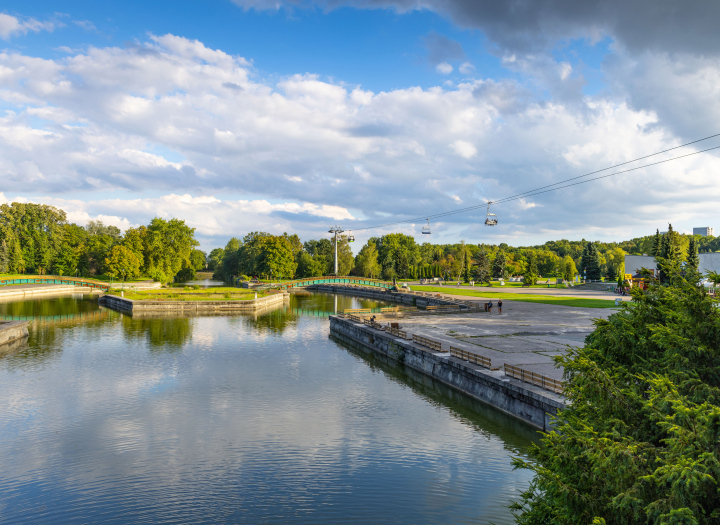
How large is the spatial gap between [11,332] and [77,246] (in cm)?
9269

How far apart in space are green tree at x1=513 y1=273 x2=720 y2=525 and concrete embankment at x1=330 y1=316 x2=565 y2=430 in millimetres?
3354

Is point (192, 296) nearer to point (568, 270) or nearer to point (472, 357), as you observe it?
point (472, 357)

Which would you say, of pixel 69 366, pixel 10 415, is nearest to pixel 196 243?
pixel 69 366

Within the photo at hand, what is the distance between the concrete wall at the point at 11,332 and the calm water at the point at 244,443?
4256mm

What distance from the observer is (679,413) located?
6273 millimetres

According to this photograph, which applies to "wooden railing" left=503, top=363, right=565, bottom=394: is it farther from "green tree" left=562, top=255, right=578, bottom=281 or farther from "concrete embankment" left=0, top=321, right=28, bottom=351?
"green tree" left=562, top=255, right=578, bottom=281

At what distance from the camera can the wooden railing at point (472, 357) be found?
23266 millimetres

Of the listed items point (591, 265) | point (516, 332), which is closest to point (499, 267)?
point (591, 265)

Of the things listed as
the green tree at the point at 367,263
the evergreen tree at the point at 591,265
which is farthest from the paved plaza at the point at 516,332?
the green tree at the point at 367,263

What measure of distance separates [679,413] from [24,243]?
135959mm

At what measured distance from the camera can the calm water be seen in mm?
12711

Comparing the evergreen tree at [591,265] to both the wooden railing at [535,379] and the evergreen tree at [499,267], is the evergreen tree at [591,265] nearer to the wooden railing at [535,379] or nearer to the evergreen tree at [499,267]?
the evergreen tree at [499,267]

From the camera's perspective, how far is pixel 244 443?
16781mm

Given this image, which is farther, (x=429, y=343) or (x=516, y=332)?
(x=516, y=332)
